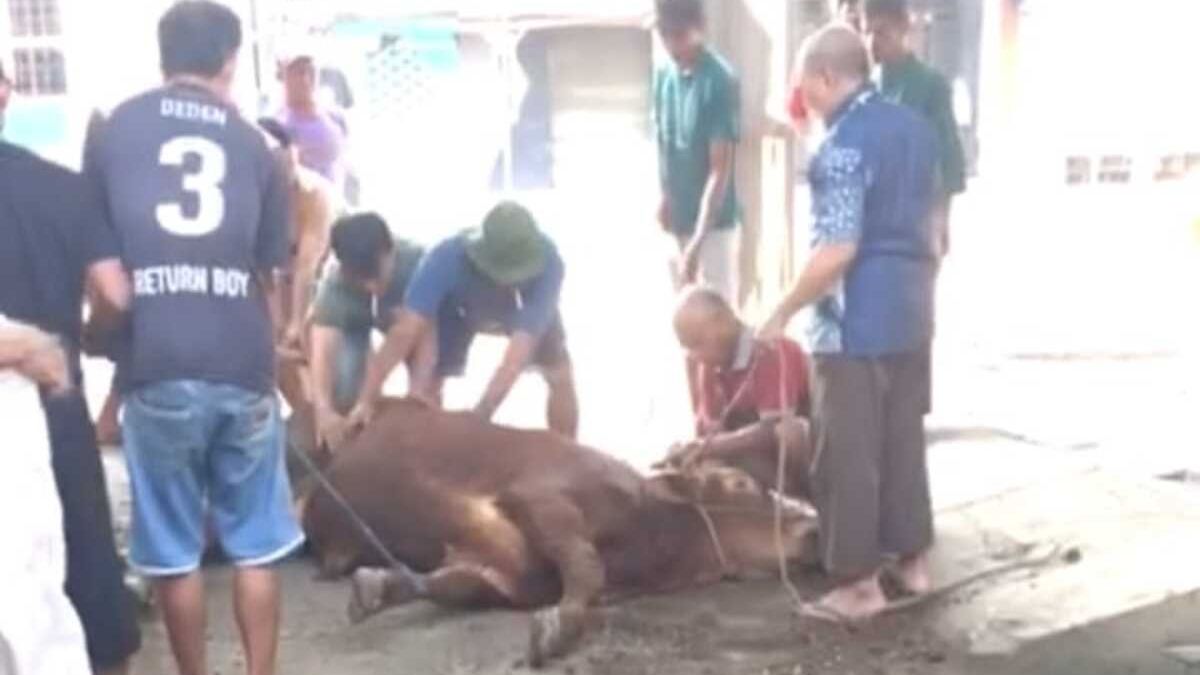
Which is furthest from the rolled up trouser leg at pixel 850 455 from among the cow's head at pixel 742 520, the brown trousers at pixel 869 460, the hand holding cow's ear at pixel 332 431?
the hand holding cow's ear at pixel 332 431

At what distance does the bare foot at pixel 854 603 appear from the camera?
4828 millimetres

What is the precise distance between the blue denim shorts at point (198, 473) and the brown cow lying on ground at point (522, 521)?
83 centimetres

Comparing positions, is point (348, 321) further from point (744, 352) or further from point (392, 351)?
point (744, 352)

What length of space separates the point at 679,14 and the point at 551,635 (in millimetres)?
3073

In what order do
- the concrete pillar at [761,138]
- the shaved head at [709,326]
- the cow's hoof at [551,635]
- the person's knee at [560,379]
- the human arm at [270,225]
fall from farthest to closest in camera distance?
1. the concrete pillar at [761,138]
2. the person's knee at [560,379]
3. the shaved head at [709,326]
4. the cow's hoof at [551,635]
5. the human arm at [270,225]

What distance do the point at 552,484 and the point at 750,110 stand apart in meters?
3.59

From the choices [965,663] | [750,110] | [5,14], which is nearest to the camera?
[965,663]

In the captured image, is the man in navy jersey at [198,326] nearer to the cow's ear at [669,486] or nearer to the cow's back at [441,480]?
the cow's back at [441,480]

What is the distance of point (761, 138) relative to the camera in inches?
320

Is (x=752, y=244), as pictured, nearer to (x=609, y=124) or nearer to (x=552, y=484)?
(x=552, y=484)

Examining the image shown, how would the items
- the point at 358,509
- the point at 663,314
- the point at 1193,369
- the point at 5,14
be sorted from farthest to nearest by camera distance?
the point at 5,14, the point at 663,314, the point at 1193,369, the point at 358,509

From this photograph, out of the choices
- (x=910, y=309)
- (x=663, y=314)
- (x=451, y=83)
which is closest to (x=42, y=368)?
(x=910, y=309)

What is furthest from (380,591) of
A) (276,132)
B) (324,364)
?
(276,132)

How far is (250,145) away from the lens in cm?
405
